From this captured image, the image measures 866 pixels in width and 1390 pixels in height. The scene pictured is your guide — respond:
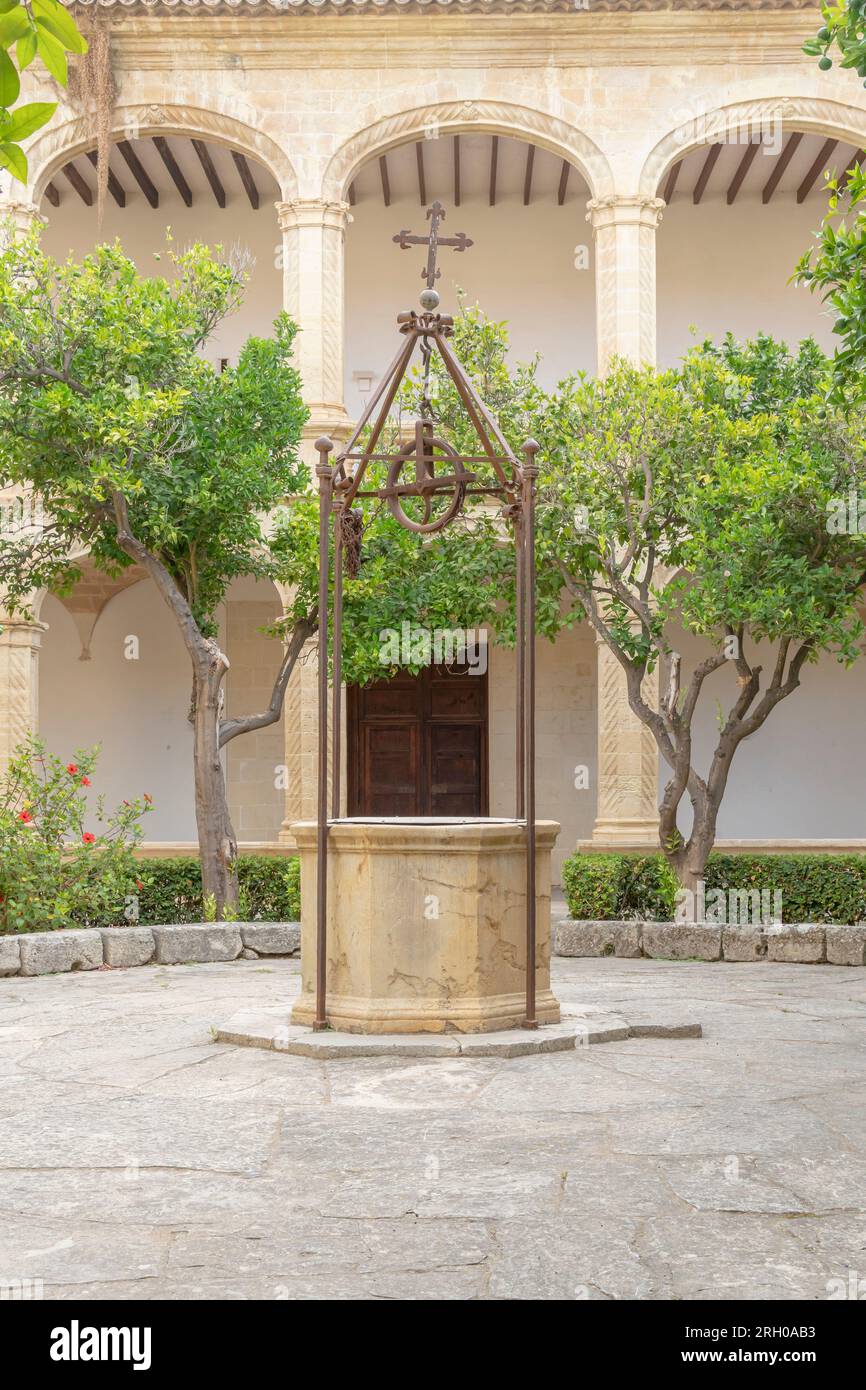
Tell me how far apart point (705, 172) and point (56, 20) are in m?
14.8

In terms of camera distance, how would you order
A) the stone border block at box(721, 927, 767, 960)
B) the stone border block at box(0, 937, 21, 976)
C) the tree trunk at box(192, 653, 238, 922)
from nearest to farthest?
the stone border block at box(0, 937, 21, 976) < the stone border block at box(721, 927, 767, 960) < the tree trunk at box(192, 653, 238, 922)

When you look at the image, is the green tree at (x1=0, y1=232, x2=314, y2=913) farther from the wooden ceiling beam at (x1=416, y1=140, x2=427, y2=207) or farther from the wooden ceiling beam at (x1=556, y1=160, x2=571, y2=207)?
the wooden ceiling beam at (x1=556, y1=160, x2=571, y2=207)

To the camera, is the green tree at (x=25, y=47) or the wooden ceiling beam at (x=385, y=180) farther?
the wooden ceiling beam at (x=385, y=180)

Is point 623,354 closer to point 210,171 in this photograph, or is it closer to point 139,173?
point 210,171

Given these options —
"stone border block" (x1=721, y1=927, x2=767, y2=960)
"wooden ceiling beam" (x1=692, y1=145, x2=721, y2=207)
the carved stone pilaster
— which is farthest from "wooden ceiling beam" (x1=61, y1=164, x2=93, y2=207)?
"stone border block" (x1=721, y1=927, x2=767, y2=960)

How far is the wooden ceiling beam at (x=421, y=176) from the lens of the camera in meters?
14.9

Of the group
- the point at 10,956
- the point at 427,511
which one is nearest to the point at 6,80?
the point at 427,511

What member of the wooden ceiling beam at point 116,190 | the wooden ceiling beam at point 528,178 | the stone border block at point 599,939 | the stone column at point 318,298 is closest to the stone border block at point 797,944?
the stone border block at point 599,939

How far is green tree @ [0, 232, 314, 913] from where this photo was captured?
8.92 metres

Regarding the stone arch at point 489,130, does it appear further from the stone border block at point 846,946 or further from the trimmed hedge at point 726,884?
the stone border block at point 846,946

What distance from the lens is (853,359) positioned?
4930 mm

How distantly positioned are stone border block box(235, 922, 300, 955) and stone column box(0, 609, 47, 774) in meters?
5.01
